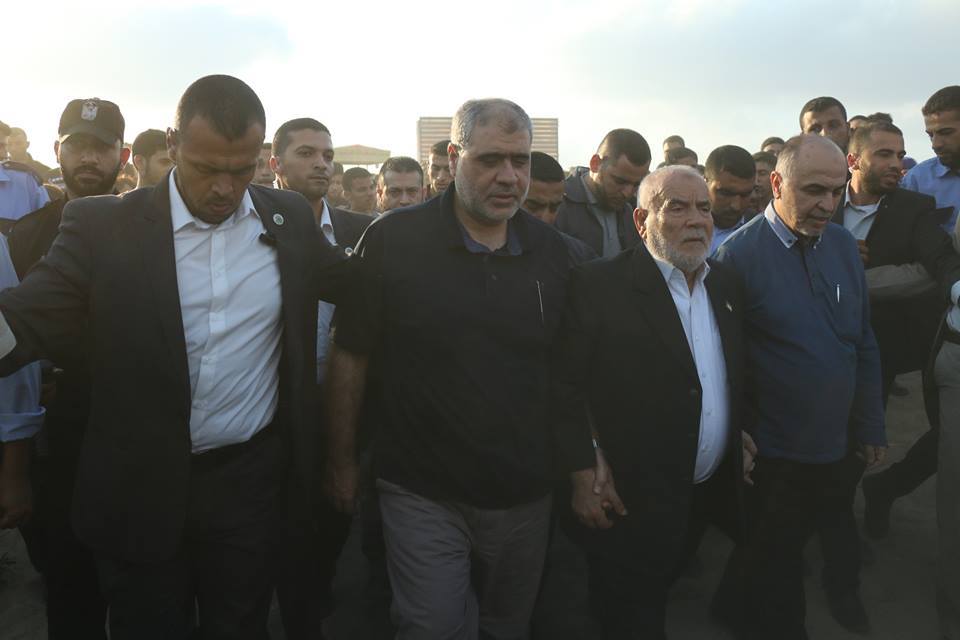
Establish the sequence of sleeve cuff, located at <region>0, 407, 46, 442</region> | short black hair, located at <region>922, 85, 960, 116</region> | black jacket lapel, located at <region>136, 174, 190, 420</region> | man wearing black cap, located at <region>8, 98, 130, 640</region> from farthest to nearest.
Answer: short black hair, located at <region>922, 85, 960, 116</region> → man wearing black cap, located at <region>8, 98, 130, 640</region> → sleeve cuff, located at <region>0, 407, 46, 442</region> → black jacket lapel, located at <region>136, 174, 190, 420</region>

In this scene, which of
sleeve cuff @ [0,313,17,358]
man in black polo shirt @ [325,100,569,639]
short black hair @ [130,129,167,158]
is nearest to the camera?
sleeve cuff @ [0,313,17,358]

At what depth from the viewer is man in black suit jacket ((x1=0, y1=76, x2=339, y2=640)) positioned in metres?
2.17

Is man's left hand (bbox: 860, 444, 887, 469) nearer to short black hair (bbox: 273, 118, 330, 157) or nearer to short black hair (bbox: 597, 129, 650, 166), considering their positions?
short black hair (bbox: 597, 129, 650, 166)

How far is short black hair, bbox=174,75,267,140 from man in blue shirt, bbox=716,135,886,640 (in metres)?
2.14

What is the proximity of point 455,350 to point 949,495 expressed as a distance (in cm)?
248

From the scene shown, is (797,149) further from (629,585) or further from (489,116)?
(629,585)

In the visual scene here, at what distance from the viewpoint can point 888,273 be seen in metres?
3.86

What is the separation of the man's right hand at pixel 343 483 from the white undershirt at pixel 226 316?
0.40 m

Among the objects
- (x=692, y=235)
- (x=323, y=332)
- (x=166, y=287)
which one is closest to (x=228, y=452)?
(x=166, y=287)

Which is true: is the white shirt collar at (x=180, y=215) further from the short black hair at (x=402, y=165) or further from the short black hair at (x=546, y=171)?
the short black hair at (x=402, y=165)

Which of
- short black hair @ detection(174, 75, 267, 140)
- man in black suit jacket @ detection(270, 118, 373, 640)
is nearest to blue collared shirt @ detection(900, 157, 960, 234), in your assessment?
man in black suit jacket @ detection(270, 118, 373, 640)

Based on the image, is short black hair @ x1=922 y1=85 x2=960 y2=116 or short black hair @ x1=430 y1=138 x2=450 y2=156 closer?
short black hair @ x1=922 y1=85 x2=960 y2=116

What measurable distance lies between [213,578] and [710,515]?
2.05 metres

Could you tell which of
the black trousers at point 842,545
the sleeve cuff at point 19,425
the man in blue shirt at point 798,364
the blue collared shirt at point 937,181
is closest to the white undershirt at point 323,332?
the sleeve cuff at point 19,425
